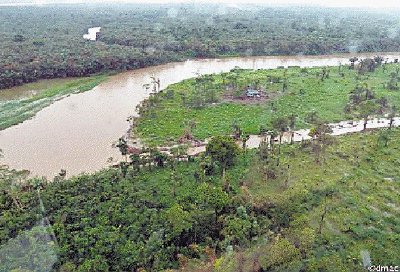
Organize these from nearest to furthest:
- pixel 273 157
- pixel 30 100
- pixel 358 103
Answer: pixel 273 157
pixel 358 103
pixel 30 100

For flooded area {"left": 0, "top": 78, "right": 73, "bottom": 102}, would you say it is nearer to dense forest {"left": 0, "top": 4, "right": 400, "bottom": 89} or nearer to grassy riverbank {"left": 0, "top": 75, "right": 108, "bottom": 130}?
grassy riverbank {"left": 0, "top": 75, "right": 108, "bottom": 130}

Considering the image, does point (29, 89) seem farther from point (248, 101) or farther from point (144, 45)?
point (248, 101)

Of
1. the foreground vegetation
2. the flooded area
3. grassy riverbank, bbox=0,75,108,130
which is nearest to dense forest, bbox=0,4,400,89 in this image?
the flooded area

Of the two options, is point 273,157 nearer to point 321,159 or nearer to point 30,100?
point 321,159

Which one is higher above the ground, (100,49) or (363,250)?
(100,49)

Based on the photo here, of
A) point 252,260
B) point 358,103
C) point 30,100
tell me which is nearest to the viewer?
point 252,260

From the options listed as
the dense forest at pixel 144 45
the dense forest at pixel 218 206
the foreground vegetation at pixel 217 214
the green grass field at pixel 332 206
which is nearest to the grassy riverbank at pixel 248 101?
the dense forest at pixel 218 206

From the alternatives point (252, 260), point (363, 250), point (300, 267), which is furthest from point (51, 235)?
point (363, 250)
